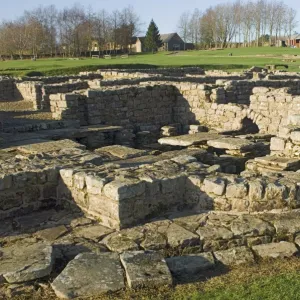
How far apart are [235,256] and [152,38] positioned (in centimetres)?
9284

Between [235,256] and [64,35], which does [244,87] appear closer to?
[235,256]

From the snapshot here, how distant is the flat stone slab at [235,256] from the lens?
5523 millimetres

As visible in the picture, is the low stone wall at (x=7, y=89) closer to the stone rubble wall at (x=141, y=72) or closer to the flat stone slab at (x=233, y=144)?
the stone rubble wall at (x=141, y=72)

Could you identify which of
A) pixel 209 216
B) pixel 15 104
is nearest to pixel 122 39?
pixel 15 104

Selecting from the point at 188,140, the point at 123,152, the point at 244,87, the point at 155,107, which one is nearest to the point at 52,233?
the point at 123,152

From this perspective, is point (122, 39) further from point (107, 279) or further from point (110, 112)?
point (107, 279)

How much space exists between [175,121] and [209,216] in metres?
11.0

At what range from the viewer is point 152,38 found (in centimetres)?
9525

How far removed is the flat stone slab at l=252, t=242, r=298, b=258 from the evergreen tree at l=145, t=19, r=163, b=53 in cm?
9166

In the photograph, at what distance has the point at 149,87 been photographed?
16.8 meters

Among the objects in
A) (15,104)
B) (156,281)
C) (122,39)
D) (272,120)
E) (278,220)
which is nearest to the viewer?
(156,281)

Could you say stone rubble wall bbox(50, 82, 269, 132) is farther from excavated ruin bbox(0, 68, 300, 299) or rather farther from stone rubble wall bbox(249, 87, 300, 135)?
excavated ruin bbox(0, 68, 300, 299)

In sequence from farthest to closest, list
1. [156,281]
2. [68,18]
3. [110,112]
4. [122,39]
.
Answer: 1. [68,18]
2. [122,39]
3. [110,112]
4. [156,281]

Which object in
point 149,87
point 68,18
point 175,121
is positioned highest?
point 68,18
